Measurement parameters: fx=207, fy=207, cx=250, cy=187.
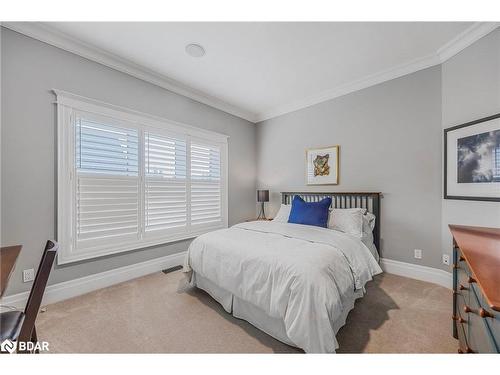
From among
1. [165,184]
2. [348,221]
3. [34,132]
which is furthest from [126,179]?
[348,221]

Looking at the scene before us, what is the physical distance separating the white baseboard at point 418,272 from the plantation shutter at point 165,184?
3.04m

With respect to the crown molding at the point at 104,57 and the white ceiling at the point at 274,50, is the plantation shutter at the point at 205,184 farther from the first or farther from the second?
the white ceiling at the point at 274,50

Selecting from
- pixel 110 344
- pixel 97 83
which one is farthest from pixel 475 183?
pixel 97 83

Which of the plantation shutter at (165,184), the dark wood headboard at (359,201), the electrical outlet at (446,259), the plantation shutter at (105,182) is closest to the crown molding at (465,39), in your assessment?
the dark wood headboard at (359,201)

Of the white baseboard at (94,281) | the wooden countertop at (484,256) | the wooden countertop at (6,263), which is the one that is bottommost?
the white baseboard at (94,281)

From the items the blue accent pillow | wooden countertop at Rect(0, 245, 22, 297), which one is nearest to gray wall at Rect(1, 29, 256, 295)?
wooden countertop at Rect(0, 245, 22, 297)

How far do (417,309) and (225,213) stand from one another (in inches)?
115

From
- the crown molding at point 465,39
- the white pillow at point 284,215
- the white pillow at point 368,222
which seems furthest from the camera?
the white pillow at point 284,215

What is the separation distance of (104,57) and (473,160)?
422 centimetres

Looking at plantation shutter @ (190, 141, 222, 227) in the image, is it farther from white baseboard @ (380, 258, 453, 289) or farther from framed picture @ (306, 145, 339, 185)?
white baseboard @ (380, 258, 453, 289)

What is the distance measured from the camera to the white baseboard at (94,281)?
1975mm

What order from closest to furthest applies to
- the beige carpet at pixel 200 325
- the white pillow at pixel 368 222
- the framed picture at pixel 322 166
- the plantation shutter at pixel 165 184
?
the beige carpet at pixel 200 325 < the white pillow at pixel 368 222 < the plantation shutter at pixel 165 184 < the framed picture at pixel 322 166

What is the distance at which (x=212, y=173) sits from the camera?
3730 mm
